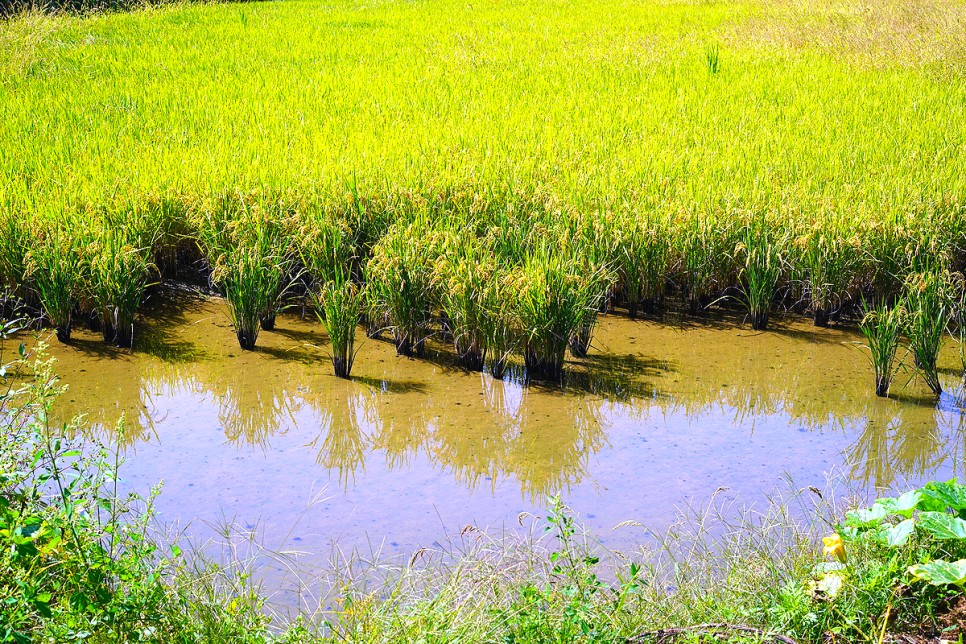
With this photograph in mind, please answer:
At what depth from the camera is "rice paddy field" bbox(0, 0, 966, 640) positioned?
11.2ft

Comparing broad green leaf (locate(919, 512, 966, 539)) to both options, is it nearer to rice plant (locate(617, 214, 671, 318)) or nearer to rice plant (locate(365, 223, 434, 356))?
rice plant (locate(365, 223, 434, 356))

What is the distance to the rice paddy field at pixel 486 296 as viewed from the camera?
341 cm

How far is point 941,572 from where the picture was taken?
2.08 m

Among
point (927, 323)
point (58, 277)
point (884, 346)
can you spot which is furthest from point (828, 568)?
point (58, 277)

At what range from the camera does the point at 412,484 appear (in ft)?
10.8

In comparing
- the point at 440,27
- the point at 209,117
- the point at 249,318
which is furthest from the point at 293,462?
the point at 440,27

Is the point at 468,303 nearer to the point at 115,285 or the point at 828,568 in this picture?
the point at 115,285

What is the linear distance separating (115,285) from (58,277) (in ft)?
0.84

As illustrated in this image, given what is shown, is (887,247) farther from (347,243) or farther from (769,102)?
(769,102)

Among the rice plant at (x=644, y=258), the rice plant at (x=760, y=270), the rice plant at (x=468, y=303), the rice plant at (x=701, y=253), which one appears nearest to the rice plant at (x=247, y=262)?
the rice plant at (x=468, y=303)

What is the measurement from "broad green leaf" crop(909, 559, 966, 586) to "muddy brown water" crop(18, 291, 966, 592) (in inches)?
38.6

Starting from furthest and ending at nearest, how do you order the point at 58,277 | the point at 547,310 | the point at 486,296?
the point at 58,277 → the point at 486,296 → the point at 547,310

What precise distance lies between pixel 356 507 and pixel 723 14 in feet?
38.7

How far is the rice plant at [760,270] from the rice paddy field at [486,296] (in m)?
0.02
